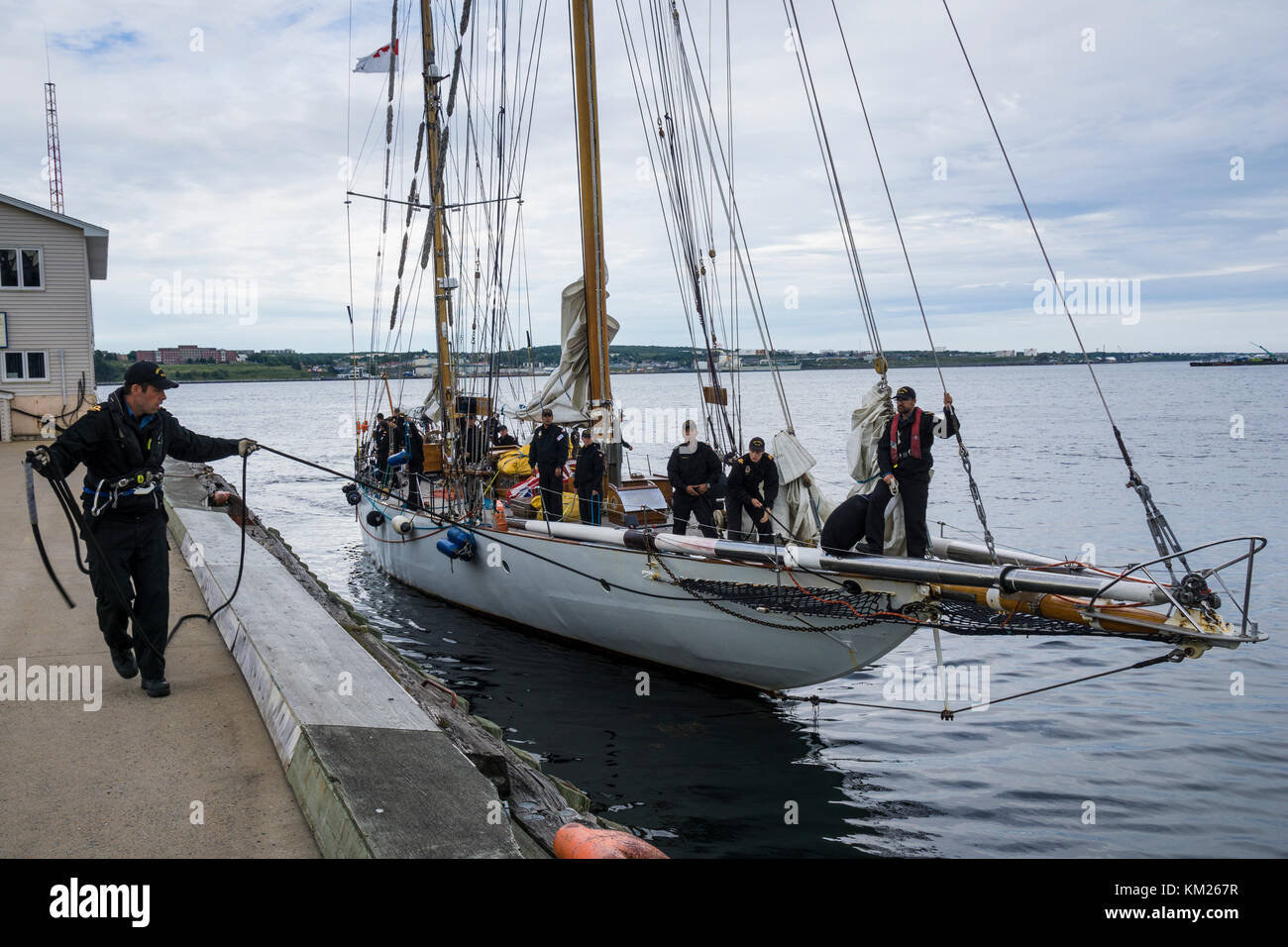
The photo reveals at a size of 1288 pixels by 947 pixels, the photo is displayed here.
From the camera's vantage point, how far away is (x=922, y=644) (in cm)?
1496

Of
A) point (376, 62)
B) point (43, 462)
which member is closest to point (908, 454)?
point (43, 462)

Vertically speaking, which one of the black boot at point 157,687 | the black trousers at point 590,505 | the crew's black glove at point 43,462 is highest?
the crew's black glove at point 43,462

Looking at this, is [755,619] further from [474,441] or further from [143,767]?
[474,441]

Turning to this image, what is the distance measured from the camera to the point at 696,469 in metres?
12.3

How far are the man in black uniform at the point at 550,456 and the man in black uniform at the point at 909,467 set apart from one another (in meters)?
5.61

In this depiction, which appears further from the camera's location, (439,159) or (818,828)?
(439,159)

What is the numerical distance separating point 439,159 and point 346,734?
16.6 meters

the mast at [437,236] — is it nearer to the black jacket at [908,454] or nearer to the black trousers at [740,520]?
the black trousers at [740,520]

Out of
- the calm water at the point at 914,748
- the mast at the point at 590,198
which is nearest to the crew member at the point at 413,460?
the calm water at the point at 914,748

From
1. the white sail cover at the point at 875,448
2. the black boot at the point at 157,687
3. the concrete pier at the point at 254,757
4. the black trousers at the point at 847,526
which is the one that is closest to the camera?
the concrete pier at the point at 254,757

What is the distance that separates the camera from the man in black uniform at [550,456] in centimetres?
1409

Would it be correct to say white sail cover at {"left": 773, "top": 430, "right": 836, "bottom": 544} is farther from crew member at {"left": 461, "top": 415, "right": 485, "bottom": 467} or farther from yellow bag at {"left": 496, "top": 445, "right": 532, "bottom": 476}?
crew member at {"left": 461, "top": 415, "right": 485, "bottom": 467}

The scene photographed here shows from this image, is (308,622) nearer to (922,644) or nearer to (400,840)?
(400,840)
